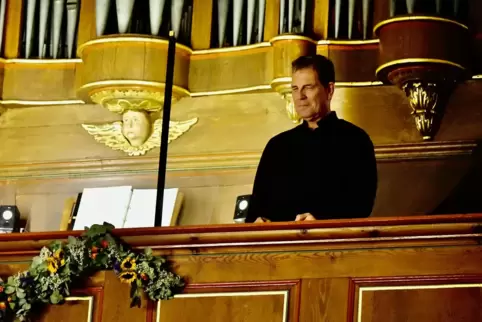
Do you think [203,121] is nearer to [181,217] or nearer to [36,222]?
[181,217]

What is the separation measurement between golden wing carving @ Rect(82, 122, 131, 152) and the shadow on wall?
7.20 feet

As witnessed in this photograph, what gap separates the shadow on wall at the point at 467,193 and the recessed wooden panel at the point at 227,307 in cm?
228

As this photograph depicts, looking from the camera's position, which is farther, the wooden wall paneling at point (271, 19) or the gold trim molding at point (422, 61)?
the wooden wall paneling at point (271, 19)

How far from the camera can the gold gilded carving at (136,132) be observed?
10.4 meters

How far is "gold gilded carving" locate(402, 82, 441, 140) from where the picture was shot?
9.55m

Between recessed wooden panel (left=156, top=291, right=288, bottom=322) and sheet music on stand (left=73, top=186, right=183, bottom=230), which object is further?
sheet music on stand (left=73, top=186, right=183, bottom=230)

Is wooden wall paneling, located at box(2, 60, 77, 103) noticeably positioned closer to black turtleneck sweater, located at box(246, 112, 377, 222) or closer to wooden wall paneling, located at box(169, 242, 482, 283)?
black turtleneck sweater, located at box(246, 112, 377, 222)

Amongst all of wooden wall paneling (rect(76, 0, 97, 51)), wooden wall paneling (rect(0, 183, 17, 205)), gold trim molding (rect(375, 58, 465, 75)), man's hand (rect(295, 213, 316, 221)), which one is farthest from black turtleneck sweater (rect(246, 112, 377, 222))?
wooden wall paneling (rect(0, 183, 17, 205))

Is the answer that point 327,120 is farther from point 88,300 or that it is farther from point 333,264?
point 88,300

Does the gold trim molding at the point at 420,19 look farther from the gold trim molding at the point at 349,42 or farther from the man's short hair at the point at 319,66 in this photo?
the man's short hair at the point at 319,66

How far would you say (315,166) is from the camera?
7.88 metres

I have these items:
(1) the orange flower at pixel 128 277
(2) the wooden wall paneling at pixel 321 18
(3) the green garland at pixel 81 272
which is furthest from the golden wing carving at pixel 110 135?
(1) the orange flower at pixel 128 277

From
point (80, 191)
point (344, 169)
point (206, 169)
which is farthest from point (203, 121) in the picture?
point (344, 169)

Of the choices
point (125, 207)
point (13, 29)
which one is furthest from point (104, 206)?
point (13, 29)
